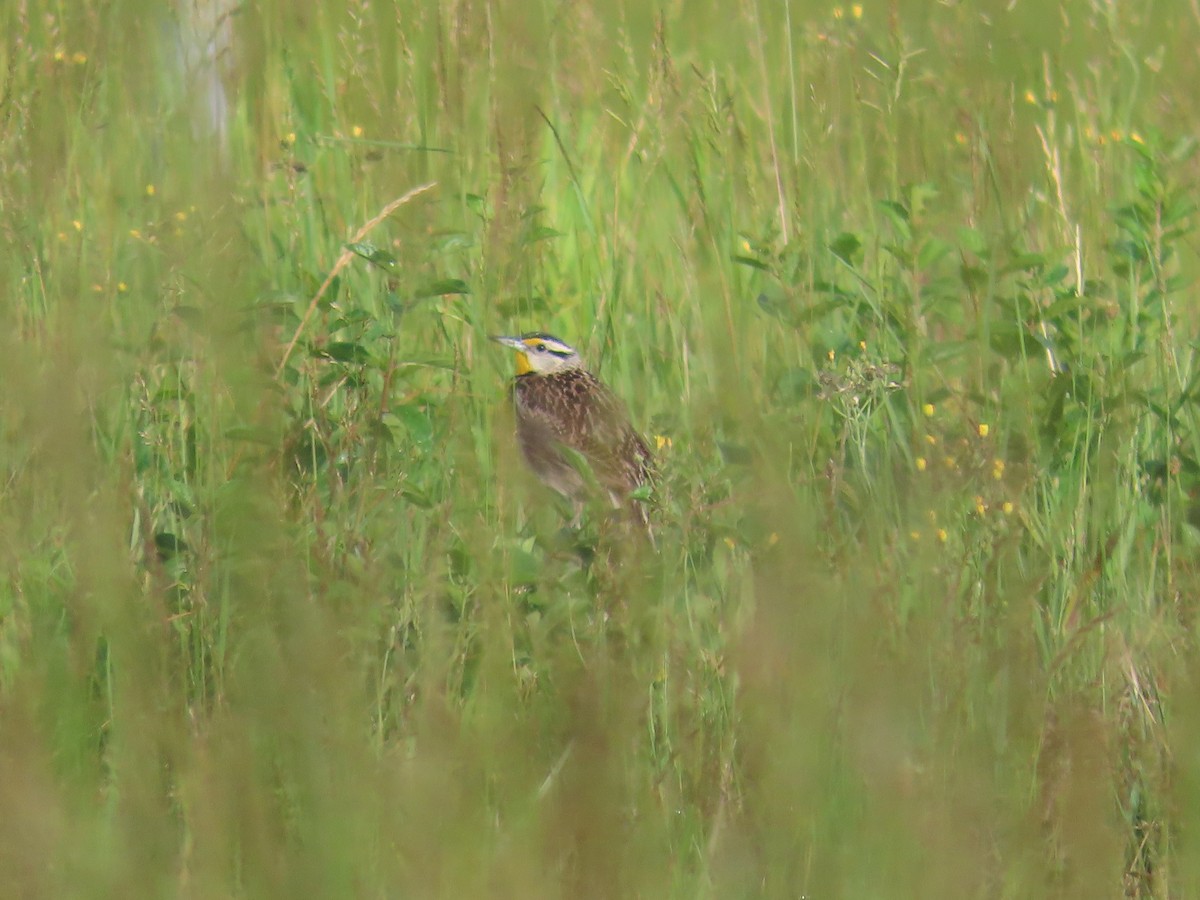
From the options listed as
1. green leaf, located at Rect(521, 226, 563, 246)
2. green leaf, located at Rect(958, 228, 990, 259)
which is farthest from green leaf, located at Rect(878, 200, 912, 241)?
green leaf, located at Rect(521, 226, 563, 246)

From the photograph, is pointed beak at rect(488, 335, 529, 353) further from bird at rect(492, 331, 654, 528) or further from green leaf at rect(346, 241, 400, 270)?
green leaf at rect(346, 241, 400, 270)

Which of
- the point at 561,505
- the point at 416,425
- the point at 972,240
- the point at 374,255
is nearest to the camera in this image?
the point at 561,505

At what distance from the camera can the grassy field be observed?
1804 mm

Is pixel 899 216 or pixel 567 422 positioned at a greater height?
pixel 899 216

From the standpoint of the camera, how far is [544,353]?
480 cm

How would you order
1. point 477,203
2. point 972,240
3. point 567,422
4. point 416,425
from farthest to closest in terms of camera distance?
1. point 567,422
2. point 477,203
3. point 972,240
4. point 416,425

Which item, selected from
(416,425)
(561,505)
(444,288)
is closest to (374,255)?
(444,288)

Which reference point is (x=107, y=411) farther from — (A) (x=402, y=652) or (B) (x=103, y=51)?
(B) (x=103, y=51)

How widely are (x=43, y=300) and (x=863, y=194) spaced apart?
7.97 ft

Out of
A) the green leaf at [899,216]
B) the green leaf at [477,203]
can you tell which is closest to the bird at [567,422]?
the green leaf at [477,203]

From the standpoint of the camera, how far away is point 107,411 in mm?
3336

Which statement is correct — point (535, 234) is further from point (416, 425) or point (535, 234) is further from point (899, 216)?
point (899, 216)

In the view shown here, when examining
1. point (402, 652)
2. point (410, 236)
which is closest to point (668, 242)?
point (410, 236)

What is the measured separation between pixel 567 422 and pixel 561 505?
1530 mm
